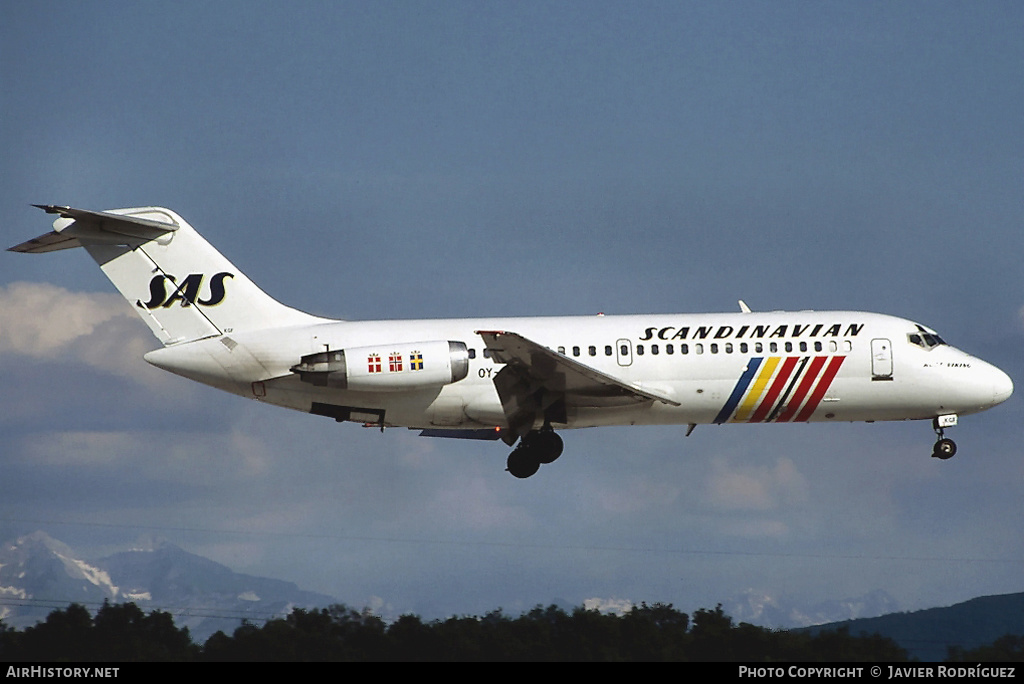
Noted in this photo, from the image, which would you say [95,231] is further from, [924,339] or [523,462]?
[924,339]

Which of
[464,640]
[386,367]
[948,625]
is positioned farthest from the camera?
[948,625]

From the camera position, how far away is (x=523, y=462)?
3656cm

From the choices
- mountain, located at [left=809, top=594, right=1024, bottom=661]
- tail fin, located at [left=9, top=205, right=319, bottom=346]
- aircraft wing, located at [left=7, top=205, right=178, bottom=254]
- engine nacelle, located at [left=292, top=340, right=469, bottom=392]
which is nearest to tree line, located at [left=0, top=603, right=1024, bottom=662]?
mountain, located at [left=809, top=594, right=1024, bottom=661]

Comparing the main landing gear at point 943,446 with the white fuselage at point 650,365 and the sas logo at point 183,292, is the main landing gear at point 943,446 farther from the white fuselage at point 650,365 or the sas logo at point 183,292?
the sas logo at point 183,292

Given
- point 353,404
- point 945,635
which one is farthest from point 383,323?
point 945,635

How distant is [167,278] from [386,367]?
6.12 meters

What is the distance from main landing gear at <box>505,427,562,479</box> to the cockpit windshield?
923 centimetres

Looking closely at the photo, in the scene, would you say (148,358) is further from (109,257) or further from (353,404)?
(353,404)

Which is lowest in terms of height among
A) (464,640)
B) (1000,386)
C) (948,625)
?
(464,640)

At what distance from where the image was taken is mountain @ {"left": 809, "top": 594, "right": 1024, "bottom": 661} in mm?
31606

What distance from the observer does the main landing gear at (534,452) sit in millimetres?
36312

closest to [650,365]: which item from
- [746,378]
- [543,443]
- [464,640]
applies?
[746,378]

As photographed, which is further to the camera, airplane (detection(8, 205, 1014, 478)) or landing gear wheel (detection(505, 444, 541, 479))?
landing gear wheel (detection(505, 444, 541, 479))

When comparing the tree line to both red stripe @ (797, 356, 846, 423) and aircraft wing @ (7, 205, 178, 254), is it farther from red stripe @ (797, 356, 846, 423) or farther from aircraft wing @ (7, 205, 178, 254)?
aircraft wing @ (7, 205, 178, 254)
